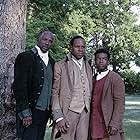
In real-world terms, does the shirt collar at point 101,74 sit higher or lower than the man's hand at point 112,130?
higher

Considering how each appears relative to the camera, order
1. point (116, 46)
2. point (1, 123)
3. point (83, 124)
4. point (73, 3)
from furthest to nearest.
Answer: point (116, 46) → point (73, 3) → point (1, 123) → point (83, 124)

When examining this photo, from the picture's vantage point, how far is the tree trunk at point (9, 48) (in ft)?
17.5

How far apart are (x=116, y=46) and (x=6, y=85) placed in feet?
99.6

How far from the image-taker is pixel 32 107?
4.35 metres

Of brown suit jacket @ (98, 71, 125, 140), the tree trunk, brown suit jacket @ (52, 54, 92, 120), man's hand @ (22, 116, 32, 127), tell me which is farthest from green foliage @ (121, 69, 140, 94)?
man's hand @ (22, 116, 32, 127)

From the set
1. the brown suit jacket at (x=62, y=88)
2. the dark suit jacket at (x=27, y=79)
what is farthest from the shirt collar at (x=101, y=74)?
the dark suit jacket at (x=27, y=79)

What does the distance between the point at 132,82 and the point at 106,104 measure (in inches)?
1287

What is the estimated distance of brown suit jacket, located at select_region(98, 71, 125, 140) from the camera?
14.6 ft

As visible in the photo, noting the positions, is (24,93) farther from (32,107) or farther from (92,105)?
(92,105)

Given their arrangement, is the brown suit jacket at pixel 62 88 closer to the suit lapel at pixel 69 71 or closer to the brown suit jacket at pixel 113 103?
the suit lapel at pixel 69 71

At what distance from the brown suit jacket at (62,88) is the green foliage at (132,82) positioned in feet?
106

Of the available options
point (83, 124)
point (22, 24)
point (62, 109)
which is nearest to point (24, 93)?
point (62, 109)

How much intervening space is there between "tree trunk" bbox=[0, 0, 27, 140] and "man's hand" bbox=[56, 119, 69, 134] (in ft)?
3.67

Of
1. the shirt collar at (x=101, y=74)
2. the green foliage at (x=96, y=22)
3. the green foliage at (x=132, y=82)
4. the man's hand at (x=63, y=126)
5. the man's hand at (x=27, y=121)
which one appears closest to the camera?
the man's hand at (x=27, y=121)
